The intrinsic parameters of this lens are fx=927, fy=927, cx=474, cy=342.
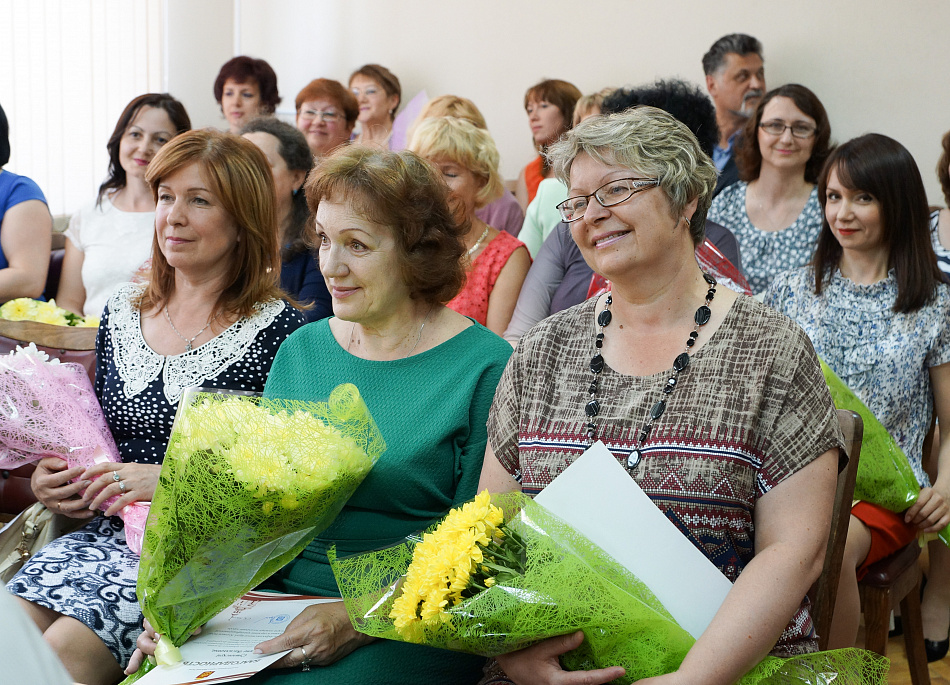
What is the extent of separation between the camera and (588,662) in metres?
1.31

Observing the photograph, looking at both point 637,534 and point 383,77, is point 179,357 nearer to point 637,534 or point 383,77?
point 637,534

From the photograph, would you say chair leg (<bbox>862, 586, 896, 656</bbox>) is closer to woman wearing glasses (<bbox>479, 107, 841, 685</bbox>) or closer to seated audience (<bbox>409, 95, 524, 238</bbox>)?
woman wearing glasses (<bbox>479, 107, 841, 685</bbox>)

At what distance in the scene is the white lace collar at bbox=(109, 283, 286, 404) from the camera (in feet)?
6.80

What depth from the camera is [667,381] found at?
57.9 inches

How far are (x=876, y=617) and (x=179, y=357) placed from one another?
1790 mm

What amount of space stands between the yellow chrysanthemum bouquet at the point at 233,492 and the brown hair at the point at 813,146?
2.65m

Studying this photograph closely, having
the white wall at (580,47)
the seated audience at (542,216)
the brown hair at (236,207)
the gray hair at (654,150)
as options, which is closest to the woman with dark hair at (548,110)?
the white wall at (580,47)

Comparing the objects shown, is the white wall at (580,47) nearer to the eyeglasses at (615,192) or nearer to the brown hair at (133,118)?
the brown hair at (133,118)

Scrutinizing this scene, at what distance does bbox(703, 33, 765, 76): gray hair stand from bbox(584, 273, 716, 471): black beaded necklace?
11.5ft

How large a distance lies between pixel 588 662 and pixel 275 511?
50 cm

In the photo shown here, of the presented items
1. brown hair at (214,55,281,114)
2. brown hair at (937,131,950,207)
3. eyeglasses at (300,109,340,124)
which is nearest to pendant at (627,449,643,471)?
brown hair at (937,131,950,207)

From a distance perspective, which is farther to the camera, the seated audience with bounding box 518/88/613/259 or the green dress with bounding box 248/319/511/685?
the seated audience with bounding box 518/88/613/259

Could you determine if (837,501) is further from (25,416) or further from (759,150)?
(759,150)

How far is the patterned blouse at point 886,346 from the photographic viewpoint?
2.54m
